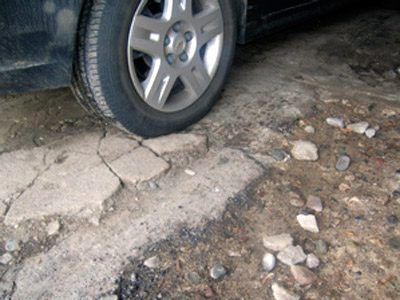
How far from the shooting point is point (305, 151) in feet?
8.35

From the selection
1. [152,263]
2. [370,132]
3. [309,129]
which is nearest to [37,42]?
[152,263]

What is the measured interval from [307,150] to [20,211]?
4.64 ft

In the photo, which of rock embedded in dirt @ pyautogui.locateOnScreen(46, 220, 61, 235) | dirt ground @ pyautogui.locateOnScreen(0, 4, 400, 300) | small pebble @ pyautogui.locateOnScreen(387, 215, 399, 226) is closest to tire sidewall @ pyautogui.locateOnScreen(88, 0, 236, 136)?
dirt ground @ pyautogui.locateOnScreen(0, 4, 400, 300)

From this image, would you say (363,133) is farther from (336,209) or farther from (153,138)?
(153,138)

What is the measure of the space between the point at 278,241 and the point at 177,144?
2.56ft

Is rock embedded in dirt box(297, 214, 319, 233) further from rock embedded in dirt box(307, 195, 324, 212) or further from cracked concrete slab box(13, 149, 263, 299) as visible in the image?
cracked concrete slab box(13, 149, 263, 299)

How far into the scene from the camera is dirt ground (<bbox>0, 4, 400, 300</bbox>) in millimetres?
1864

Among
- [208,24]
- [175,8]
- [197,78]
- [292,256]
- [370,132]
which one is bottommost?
[370,132]

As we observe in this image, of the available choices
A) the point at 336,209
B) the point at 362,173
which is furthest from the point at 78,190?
the point at 362,173

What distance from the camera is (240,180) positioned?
7.67 ft

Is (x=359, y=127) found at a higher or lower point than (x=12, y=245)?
lower

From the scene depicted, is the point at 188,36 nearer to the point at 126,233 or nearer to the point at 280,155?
the point at 280,155

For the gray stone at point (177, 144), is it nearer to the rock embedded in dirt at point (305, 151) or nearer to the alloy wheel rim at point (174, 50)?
the alloy wheel rim at point (174, 50)

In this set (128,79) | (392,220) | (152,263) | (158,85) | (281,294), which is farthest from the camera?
(158,85)
